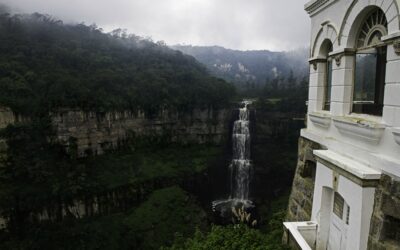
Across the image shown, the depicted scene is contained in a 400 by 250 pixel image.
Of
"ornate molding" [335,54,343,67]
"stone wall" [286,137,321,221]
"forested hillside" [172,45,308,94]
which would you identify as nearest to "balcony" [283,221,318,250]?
"stone wall" [286,137,321,221]

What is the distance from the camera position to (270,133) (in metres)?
33.8

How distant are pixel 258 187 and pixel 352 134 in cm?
2710

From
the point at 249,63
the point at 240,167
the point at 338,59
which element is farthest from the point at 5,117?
the point at 249,63

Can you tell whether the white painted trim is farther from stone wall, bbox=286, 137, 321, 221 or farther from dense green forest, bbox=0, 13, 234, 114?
dense green forest, bbox=0, 13, 234, 114

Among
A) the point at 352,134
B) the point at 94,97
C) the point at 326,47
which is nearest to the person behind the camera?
the point at 352,134

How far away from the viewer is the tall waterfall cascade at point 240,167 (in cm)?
2898

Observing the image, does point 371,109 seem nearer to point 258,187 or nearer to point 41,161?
point 41,161

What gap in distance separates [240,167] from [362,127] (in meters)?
28.0

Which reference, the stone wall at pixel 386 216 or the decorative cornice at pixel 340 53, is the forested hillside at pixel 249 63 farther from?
the stone wall at pixel 386 216

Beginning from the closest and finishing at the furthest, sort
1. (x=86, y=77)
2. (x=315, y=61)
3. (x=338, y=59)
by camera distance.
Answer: (x=338, y=59)
(x=315, y=61)
(x=86, y=77)

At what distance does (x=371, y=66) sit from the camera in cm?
426

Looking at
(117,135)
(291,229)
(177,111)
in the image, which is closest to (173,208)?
(117,135)

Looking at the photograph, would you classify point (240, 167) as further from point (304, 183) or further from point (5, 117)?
point (304, 183)

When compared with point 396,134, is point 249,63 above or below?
above
